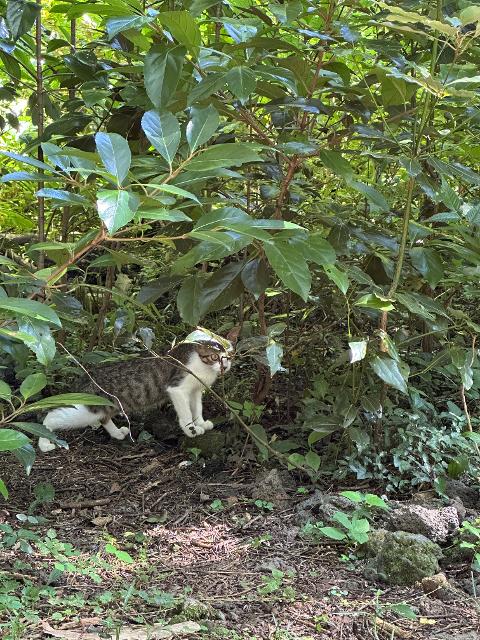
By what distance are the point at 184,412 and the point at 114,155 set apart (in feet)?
7.95

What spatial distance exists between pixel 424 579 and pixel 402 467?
0.78 meters

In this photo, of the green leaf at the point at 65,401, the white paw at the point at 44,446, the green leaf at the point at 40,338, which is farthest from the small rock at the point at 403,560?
the white paw at the point at 44,446

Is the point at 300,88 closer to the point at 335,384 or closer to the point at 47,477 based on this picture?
the point at 335,384

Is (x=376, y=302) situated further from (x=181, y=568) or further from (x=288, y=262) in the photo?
(x=181, y=568)

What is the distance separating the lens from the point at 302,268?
2096mm

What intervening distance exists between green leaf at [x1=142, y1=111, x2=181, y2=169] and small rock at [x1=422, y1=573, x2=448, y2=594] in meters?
1.77

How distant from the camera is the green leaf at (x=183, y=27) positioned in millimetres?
2125

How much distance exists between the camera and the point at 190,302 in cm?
298

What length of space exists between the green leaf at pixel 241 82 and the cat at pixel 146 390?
172 centimetres

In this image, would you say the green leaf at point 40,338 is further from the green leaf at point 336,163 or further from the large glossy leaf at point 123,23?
the green leaf at point 336,163

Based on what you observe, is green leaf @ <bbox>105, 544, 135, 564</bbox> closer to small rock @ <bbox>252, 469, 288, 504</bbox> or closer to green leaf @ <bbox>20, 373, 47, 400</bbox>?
green leaf @ <bbox>20, 373, 47, 400</bbox>

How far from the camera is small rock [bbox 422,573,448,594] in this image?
2.54 meters

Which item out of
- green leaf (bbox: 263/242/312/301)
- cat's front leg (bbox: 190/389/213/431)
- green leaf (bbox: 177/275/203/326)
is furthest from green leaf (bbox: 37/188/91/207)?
cat's front leg (bbox: 190/389/213/431)

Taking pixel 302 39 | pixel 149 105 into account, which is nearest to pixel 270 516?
pixel 149 105
